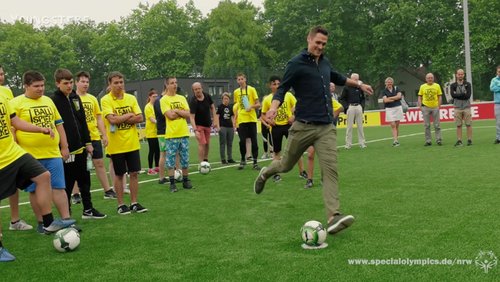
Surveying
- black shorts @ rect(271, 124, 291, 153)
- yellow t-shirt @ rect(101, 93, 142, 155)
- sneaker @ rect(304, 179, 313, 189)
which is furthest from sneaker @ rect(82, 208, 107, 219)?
black shorts @ rect(271, 124, 291, 153)

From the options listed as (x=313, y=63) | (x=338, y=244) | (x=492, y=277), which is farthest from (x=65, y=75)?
(x=492, y=277)

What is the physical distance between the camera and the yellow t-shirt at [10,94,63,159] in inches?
224

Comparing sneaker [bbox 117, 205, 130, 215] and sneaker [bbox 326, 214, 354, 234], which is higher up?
sneaker [bbox 326, 214, 354, 234]

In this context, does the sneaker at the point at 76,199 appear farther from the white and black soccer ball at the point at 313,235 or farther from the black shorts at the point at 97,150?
the white and black soccer ball at the point at 313,235

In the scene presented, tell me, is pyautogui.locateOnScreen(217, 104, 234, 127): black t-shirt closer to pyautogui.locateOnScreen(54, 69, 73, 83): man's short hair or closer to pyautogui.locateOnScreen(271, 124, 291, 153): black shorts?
pyautogui.locateOnScreen(271, 124, 291, 153): black shorts

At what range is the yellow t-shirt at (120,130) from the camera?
22.1 ft

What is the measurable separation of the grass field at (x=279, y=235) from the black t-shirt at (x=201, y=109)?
2423 mm

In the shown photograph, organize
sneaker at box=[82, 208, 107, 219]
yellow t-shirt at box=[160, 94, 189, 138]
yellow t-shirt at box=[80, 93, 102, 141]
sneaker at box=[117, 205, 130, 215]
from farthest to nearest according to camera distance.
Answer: yellow t-shirt at box=[160, 94, 189, 138], yellow t-shirt at box=[80, 93, 102, 141], sneaker at box=[117, 205, 130, 215], sneaker at box=[82, 208, 107, 219]

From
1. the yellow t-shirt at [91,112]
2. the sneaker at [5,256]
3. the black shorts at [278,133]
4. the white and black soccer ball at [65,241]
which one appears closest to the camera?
the sneaker at [5,256]

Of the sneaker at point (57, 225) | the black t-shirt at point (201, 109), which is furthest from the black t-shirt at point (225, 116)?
the sneaker at point (57, 225)

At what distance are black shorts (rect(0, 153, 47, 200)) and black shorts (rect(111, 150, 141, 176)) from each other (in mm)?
1660

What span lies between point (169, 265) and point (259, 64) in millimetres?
54069

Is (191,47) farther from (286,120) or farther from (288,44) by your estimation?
(286,120)

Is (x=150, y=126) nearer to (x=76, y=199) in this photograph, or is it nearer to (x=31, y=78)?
(x=76, y=199)
